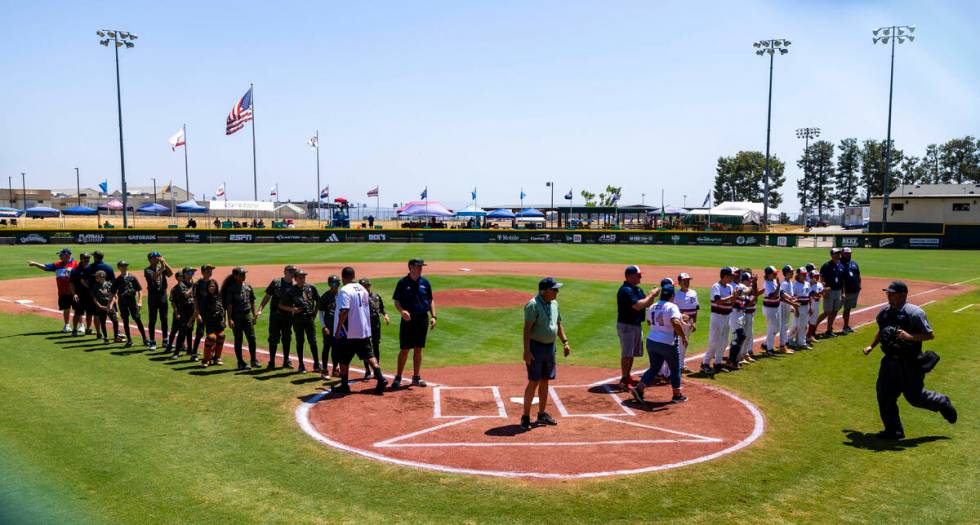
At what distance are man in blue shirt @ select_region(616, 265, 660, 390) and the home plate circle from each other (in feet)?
2.07

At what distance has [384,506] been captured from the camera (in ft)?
20.0

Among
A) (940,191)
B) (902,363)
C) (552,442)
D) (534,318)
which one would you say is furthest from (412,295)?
(940,191)

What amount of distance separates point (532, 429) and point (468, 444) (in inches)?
40.8

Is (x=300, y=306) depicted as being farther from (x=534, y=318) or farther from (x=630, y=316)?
(x=630, y=316)

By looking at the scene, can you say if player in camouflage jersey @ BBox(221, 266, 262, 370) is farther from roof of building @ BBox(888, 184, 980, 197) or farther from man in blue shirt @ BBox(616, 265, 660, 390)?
roof of building @ BBox(888, 184, 980, 197)

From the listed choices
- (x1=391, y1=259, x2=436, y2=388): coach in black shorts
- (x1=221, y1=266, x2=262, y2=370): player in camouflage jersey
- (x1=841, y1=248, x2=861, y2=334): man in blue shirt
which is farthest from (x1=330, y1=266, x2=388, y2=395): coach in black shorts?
(x1=841, y1=248, x2=861, y2=334): man in blue shirt

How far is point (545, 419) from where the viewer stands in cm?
879

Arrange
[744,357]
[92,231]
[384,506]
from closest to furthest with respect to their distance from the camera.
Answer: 1. [384,506]
2. [744,357]
3. [92,231]

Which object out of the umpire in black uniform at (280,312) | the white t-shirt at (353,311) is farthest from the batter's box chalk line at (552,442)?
the umpire in black uniform at (280,312)

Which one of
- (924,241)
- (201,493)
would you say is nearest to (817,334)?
(201,493)

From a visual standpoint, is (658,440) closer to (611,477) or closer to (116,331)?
(611,477)

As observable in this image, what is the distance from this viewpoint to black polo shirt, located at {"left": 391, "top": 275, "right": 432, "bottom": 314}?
34.0ft

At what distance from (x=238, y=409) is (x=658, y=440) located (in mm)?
5908

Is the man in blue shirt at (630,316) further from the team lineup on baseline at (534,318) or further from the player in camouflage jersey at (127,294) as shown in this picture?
the player in camouflage jersey at (127,294)
